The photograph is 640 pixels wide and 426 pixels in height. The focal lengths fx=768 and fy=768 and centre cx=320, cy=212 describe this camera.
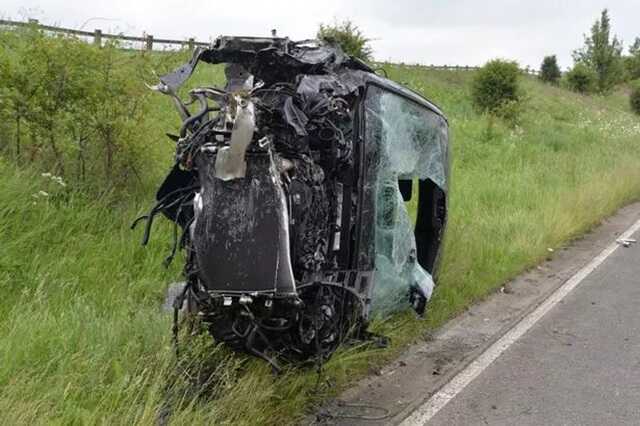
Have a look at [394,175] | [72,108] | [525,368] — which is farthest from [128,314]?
[525,368]

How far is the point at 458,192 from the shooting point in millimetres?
12055

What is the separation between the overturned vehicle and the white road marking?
0.64 m

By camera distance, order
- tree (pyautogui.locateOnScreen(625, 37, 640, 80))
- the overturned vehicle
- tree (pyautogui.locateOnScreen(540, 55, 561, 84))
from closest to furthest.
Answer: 1. the overturned vehicle
2. tree (pyautogui.locateOnScreen(540, 55, 561, 84))
3. tree (pyautogui.locateOnScreen(625, 37, 640, 80))

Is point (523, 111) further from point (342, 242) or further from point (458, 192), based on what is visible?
point (342, 242)

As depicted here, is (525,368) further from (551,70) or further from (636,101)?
(551,70)

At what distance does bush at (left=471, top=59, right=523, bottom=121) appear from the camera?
25.3 m

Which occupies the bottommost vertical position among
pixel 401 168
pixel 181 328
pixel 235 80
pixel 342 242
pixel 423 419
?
pixel 423 419

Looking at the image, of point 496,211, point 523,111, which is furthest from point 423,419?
point 523,111

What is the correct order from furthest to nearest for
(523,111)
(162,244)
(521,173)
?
(523,111), (521,173), (162,244)

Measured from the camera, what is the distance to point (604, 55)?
51.0 m

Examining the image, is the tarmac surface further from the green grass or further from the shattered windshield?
the shattered windshield

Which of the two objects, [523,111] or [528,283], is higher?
[523,111]

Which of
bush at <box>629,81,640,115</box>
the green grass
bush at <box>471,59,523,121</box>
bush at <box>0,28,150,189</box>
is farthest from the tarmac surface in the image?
bush at <box>629,81,640,115</box>

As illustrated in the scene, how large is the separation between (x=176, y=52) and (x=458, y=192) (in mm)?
5457
